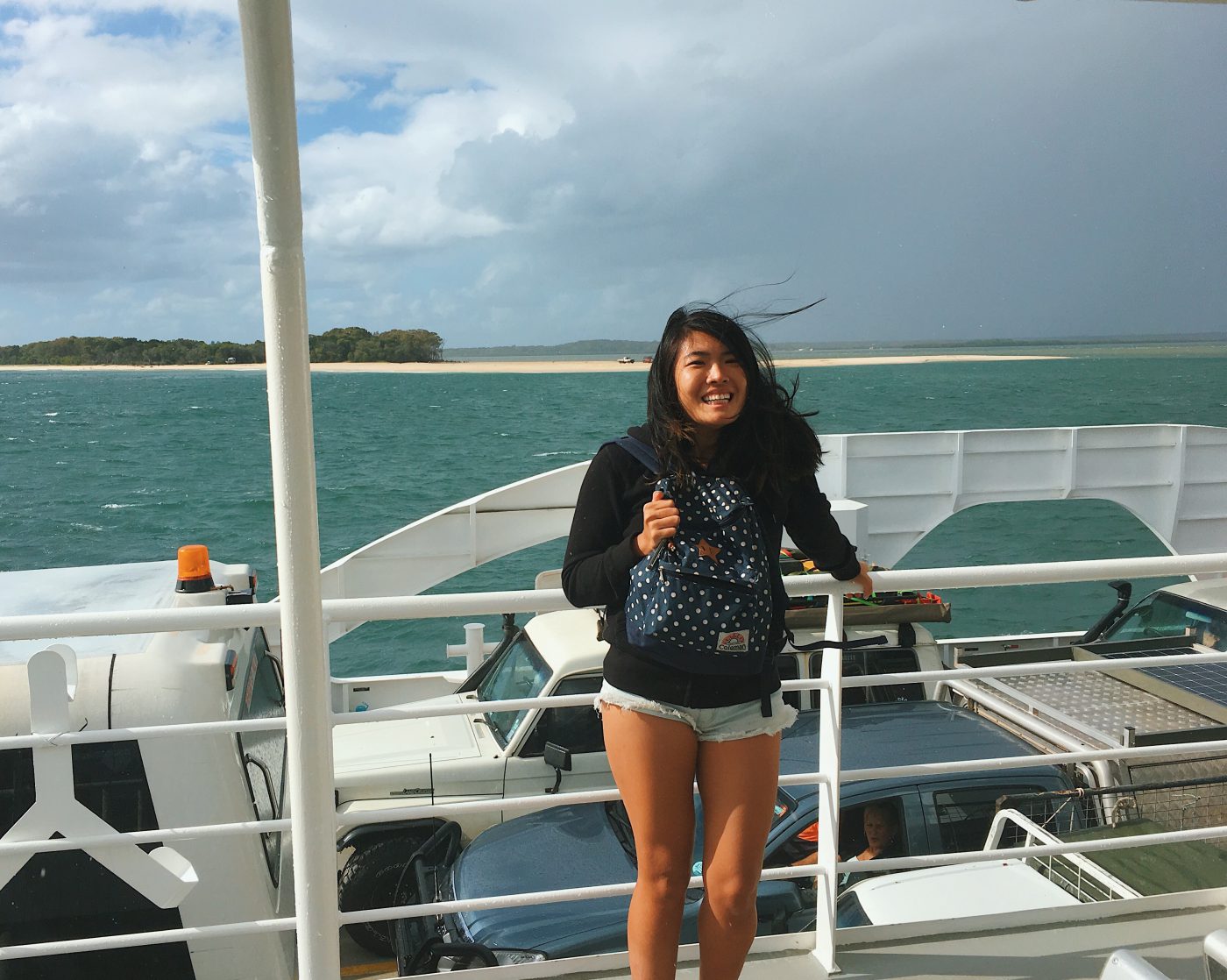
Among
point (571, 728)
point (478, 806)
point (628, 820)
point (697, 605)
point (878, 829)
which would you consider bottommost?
point (571, 728)

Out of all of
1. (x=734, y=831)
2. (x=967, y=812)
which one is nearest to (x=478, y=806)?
(x=734, y=831)

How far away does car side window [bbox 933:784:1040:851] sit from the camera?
3.98m

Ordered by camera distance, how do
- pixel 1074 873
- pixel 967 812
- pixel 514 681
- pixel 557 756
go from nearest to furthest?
pixel 1074 873
pixel 967 812
pixel 557 756
pixel 514 681

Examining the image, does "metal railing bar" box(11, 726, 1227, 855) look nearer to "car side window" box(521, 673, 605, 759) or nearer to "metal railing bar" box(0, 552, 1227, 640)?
"metal railing bar" box(0, 552, 1227, 640)

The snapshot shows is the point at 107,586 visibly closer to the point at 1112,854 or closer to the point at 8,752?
the point at 8,752

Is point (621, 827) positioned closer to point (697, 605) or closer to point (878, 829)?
point (878, 829)

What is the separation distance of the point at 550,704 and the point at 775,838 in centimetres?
164

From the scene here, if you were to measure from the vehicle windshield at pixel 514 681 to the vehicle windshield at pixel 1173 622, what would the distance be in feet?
10.6

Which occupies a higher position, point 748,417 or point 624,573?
point 748,417

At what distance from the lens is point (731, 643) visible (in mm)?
1875

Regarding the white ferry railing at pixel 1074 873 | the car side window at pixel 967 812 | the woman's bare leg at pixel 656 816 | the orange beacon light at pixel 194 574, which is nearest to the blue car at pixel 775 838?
the car side window at pixel 967 812

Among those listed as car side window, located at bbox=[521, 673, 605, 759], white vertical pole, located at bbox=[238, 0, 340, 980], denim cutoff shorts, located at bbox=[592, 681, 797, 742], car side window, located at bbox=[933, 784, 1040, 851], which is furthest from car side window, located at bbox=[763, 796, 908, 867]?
white vertical pole, located at bbox=[238, 0, 340, 980]

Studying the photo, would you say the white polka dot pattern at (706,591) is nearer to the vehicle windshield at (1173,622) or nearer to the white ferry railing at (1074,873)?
the white ferry railing at (1074,873)

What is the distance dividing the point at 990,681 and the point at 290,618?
4210 mm
